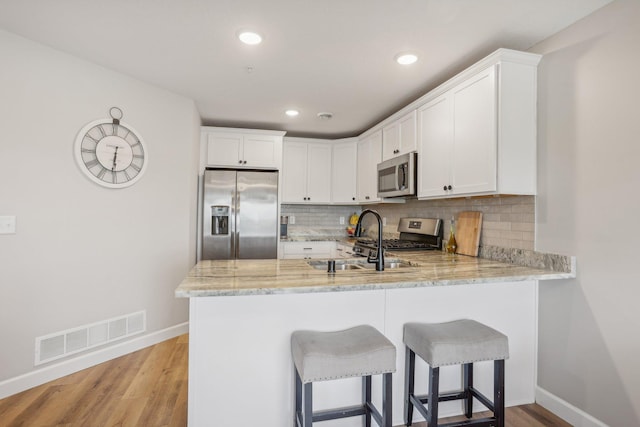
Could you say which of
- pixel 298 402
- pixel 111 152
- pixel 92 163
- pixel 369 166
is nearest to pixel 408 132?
pixel 369 166

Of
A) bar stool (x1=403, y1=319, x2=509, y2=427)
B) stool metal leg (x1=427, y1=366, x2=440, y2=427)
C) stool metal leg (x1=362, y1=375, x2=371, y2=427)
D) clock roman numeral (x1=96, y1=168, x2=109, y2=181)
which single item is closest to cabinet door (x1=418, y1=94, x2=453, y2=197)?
bar stool (x1=403, y1=319, x2=509, y2=427)

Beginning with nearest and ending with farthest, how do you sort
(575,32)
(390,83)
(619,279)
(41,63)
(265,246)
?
1. (619,279)
2. (575,32)
3. (41,63)
4. (390,83)
5. (265,246)

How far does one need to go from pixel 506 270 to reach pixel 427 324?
64 cm

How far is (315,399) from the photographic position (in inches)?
71.0

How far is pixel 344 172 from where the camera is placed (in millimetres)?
4672

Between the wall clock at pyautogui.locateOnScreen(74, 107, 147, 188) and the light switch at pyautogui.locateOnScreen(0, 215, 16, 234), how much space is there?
0.58 meters

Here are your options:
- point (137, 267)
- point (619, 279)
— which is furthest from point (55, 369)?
point (619, 279)

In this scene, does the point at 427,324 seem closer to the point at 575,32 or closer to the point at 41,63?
the point at 575,32

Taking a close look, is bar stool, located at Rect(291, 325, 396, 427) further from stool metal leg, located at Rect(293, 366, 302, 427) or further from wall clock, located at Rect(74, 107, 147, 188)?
wall clock, located at Rect(74, 107, 147, 188)

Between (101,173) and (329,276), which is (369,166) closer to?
(329,276)

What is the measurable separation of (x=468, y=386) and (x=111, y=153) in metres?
3.18

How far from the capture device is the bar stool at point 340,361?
57.1 inches

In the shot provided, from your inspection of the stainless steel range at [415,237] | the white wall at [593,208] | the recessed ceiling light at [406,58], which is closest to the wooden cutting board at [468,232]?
the stainless steel range at [415,237]

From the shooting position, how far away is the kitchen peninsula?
1.65 m
